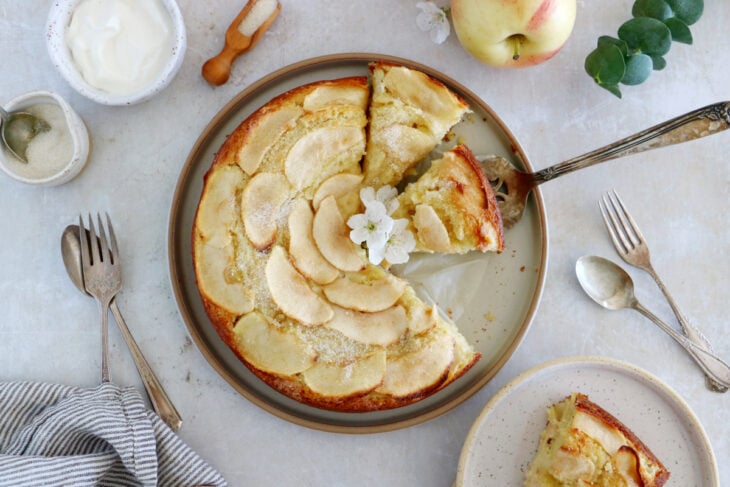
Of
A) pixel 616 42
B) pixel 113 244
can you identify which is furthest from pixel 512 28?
pixel 113 244

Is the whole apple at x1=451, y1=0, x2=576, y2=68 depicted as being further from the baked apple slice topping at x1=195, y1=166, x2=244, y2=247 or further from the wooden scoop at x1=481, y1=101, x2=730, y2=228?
the baked apple slice topping at x1=195, y1=166, x2=244, y2=247

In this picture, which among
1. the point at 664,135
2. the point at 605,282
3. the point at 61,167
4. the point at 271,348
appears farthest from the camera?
the point at 605,282

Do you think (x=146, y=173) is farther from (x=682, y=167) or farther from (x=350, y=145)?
(x=682, y=167)

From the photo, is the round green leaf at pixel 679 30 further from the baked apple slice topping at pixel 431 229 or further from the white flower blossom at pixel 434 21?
the baked apple slice topping at pixel 431 229

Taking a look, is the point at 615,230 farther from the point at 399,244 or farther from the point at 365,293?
the point at 365,293

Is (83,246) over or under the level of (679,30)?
under

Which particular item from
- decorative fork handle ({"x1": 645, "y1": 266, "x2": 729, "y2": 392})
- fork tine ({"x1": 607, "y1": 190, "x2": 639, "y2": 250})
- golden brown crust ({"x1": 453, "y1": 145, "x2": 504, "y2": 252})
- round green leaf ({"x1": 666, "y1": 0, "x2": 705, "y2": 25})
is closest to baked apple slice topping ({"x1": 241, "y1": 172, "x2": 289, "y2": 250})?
golden brown crust ({"x1": 453, "y1": 145, "x2": 504, "y2": 252})

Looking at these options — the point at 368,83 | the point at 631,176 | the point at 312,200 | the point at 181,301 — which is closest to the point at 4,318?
the point at 181,301
